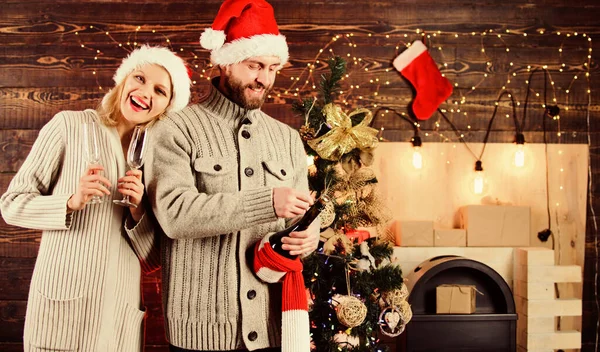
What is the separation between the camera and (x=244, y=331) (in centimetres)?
156

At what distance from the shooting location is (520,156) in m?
3.40

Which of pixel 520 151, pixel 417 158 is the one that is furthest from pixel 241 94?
pixel 520 151

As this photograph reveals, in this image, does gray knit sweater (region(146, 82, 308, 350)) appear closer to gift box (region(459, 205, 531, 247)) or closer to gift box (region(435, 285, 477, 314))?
gift box (region(435, 285, 477, 314))

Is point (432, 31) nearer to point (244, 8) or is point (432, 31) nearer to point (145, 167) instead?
point (244, 8)

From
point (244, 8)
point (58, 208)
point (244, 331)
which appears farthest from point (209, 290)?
point (244, 8)

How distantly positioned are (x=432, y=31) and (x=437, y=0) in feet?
0.61

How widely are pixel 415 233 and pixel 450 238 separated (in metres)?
0.20

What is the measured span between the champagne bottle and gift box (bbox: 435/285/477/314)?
1.54 metres

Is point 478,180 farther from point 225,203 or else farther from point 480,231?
point 225,203

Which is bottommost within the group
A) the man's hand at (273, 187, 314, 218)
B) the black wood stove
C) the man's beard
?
the black wood stove

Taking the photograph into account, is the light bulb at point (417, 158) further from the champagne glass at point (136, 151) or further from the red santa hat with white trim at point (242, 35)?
the champagne glass at point (136, 151)

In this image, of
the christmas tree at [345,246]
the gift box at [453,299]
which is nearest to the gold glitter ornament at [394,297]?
the christmas tree at [345,246]

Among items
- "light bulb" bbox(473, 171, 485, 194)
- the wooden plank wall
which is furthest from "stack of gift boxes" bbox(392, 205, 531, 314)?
the wooden plank wall

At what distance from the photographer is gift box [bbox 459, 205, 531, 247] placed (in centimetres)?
325
